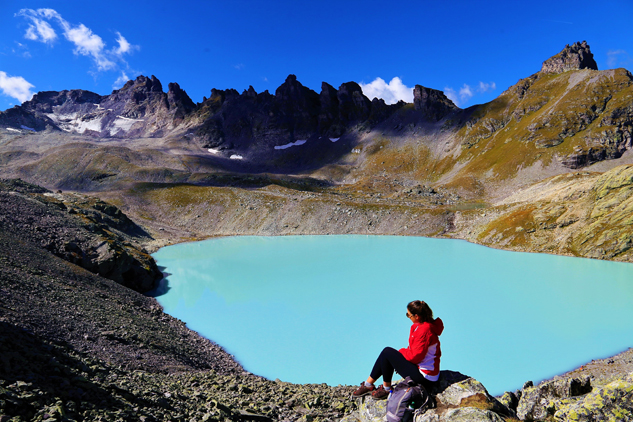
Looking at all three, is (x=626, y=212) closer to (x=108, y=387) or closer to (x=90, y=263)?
(x=108, y=387)

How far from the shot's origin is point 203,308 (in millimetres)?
29859

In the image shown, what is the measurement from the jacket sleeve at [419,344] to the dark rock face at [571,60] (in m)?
230

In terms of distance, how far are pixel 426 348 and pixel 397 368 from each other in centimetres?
94

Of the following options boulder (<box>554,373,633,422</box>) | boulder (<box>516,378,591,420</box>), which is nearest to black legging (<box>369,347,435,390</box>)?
boulder (<box>516,378,591,420</box>)

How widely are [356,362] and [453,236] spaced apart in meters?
55.6

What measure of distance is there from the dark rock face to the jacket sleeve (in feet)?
754

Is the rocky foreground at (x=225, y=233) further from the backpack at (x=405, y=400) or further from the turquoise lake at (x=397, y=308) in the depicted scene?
the turquoise lake at (x=397, y=308)

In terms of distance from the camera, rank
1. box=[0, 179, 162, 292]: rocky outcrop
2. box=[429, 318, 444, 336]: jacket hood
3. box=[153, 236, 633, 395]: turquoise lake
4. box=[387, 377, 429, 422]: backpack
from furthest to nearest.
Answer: box=[0, 179, 162, 292]: rocky outcrop → box=[153, 236, 633, 395]: turquoise lake → box=[429, 318, 444, 336]: jacket hood → box=[387, 377, 429, 422]: backpack

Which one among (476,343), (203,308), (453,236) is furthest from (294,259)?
(453,236)

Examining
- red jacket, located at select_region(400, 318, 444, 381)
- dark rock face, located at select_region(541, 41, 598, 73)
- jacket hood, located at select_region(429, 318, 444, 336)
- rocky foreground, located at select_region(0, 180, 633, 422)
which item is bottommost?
rocky foreground, located at select_region(0, 180, 633, 422)

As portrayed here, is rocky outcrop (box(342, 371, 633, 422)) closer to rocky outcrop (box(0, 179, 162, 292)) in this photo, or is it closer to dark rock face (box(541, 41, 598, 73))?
rocky outcrop (box(0, 179, 162, 292))

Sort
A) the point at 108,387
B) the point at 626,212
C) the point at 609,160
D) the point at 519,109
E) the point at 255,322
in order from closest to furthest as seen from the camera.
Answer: the point at 108,387 → the point at 255,322 → the point at 626,212 → the point at 609,160 → the point at 519,109

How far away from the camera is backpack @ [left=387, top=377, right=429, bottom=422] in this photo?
779 cm

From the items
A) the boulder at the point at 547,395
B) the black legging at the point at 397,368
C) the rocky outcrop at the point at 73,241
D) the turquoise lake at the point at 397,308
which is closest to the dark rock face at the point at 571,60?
the turquoise lake at the point at 397,308
